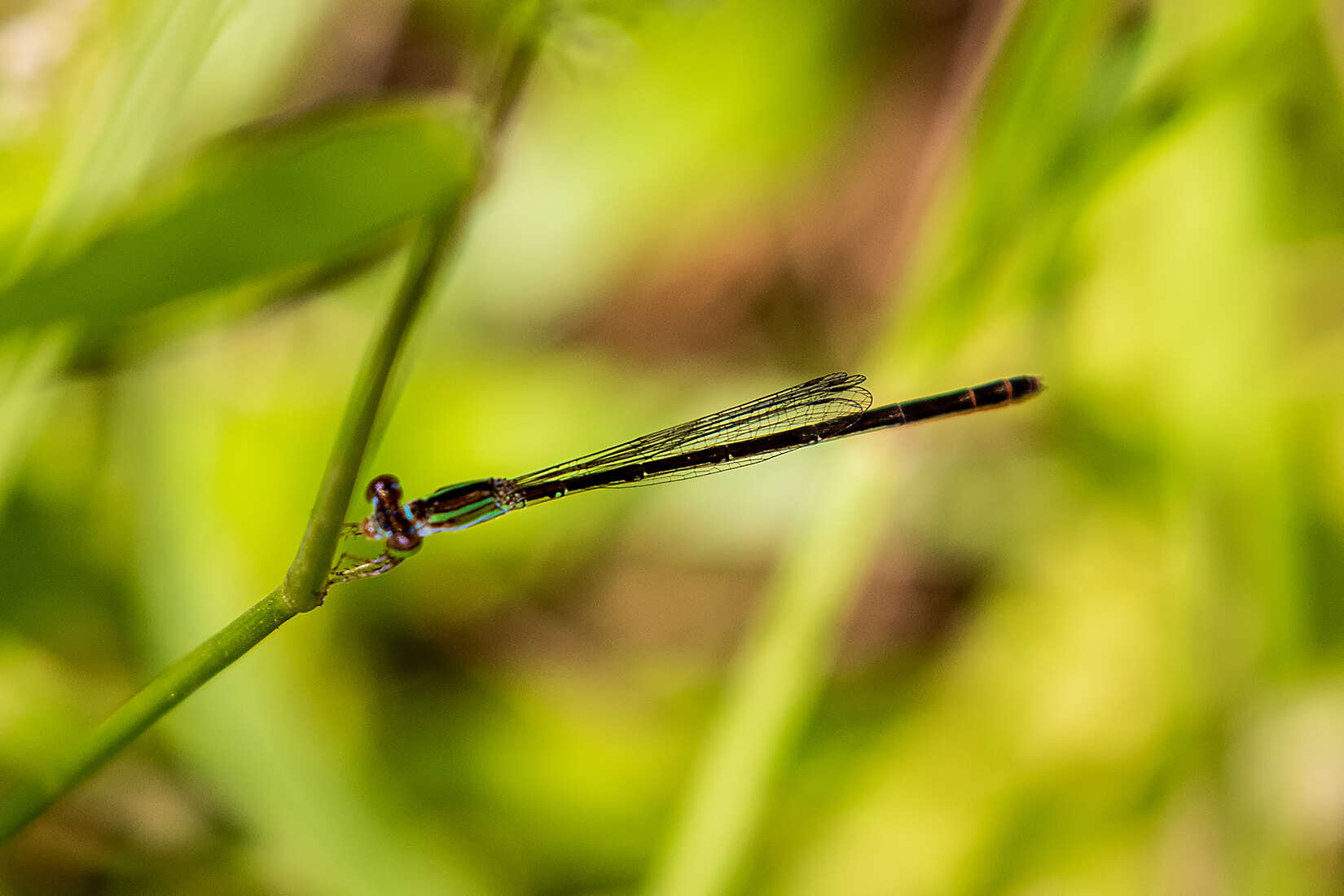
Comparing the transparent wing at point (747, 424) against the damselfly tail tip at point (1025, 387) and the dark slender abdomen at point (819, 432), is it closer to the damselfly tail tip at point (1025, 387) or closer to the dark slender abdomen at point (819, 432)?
the dark slender abdomen at point (819, 432)

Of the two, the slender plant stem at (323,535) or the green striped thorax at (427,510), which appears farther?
the green striped thorax at (427,510)

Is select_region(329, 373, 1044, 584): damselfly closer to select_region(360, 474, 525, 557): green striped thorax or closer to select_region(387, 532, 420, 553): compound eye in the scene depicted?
select_region(360, 474, 525, 557): green striped thorax

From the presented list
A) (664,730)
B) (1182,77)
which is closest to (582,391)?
(664,730)

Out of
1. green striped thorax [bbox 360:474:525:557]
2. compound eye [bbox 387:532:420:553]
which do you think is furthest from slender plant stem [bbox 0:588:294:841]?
compound eye [bbox 387:532:420:553]

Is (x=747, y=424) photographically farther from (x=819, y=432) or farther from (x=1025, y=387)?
(x=1025, y=387)

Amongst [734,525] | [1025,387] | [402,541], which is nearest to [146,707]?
[402,541]

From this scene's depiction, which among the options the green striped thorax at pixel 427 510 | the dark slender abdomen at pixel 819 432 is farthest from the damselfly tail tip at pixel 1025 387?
the green striped thorax at pixel 427 510

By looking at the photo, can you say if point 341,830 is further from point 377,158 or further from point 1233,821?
point 1233,821
